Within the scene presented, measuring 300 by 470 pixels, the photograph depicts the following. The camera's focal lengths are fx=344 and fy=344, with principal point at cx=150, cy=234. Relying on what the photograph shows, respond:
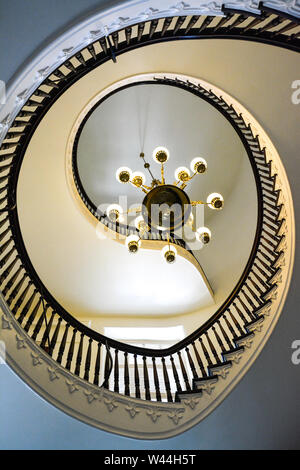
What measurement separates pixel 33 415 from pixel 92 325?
5289mm

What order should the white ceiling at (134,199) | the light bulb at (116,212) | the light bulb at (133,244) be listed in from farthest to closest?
the white ceiling at (134,199) < the light bulb at (116,212) < the light bulb at (133,244)

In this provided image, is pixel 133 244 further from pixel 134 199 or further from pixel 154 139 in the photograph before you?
pixel 134 199

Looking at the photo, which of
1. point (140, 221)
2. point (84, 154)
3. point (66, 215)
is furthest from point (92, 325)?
point (84, 154)

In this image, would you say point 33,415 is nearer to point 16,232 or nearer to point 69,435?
point 69,435

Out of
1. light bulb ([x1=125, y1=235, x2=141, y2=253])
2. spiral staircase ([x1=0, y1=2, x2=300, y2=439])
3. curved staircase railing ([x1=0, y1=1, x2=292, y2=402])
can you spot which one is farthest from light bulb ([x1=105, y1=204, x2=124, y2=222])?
spiral staircase ([x1=0, y1=2, x2=300, y2=439])

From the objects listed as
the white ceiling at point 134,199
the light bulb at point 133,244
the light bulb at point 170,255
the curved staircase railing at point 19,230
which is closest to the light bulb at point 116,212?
the light bulb at point 133,244

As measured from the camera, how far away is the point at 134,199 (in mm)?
9758

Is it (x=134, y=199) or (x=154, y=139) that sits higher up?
(x=154, y=139)

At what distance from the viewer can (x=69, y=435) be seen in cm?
340

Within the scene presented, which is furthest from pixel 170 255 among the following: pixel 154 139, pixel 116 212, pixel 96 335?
pixel 154 139

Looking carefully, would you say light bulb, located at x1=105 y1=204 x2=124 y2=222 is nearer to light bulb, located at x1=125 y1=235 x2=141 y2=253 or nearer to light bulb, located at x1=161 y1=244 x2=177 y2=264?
light bulb, located at x1=125 y1=235 x2=141 y2=253

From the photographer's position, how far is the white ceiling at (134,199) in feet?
23.0

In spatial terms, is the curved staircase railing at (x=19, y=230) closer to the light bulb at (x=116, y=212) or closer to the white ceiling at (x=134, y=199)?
the light bulb at (x=116, y=212)

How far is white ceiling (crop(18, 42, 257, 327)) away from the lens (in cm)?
701
